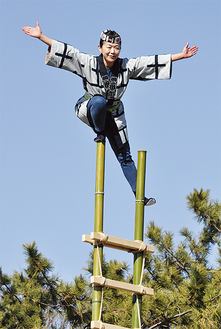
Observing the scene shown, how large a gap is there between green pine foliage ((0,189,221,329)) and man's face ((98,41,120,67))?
3.59m

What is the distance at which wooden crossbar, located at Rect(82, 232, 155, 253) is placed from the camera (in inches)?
184

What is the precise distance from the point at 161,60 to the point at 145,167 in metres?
1.02

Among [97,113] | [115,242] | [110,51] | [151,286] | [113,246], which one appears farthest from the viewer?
[151,286]

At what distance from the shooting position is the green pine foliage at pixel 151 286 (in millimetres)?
7996

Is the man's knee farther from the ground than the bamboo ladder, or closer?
farther from the ground

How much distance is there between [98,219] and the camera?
486cm

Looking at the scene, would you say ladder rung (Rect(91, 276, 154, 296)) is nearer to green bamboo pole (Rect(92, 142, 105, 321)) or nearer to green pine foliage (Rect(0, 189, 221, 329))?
green bamboo pole (Rect(92, 142, 105, 321))

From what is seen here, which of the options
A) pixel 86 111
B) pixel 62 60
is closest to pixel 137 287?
pixel 86 111

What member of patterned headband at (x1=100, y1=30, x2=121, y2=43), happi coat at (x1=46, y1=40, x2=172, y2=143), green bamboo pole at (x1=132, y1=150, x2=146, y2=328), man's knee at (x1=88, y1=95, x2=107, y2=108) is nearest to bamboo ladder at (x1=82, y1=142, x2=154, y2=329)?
green bamboo pole at (x1=132, y1=150, x2=146, y2=328)

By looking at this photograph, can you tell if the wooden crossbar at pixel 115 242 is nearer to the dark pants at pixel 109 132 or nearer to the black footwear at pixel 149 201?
the black footwear at pixel 149 201

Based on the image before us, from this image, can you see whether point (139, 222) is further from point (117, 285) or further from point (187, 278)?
point (187, 278)

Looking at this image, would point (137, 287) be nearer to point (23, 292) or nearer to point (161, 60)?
point (161, 60)

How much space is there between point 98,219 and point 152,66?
1540 millimetres

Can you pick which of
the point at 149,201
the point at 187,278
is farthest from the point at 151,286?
the point at 149,201
